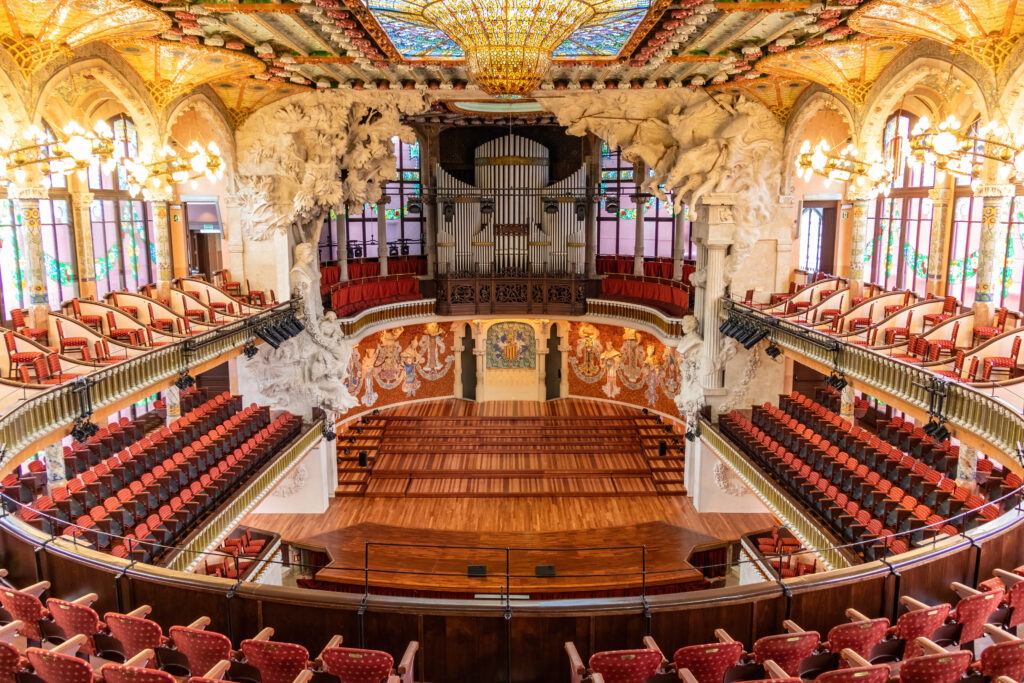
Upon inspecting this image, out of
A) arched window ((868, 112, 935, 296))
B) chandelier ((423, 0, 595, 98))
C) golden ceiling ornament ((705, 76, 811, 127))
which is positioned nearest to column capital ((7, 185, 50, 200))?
chandelier ((423, 0, 595, 98))

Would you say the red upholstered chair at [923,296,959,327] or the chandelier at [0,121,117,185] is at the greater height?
the chandelier at [0,121,117,185]

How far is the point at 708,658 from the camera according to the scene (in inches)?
230

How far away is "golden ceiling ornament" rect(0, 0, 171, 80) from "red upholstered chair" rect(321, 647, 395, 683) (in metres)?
9.74

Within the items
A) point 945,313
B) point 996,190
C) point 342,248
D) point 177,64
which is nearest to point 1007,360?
point 996,190

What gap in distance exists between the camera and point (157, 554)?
11414 millimetres

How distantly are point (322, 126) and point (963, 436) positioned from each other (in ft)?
50.1

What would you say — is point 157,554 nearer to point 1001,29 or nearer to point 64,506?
point 64,506

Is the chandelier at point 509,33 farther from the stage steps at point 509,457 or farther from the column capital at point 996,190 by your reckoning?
the stage steps at point 509,457

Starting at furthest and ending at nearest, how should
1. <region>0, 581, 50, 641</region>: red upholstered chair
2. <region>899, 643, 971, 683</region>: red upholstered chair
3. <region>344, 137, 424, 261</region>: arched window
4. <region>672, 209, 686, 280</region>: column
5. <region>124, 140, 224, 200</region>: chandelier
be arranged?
<region>344, 137, 424, 261</region>: arched window < <region>672, 209, 686, 280</region>: column < <region>124, 140, 224, 200</region>: chandelier < <region>0, 581, 50, 641</region>: red upholstered chair < <region>899, 643, 971, 683</region>: red upholstered chair

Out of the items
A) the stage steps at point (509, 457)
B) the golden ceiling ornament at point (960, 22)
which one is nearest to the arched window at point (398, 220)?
the stage steps at point (509, 457)

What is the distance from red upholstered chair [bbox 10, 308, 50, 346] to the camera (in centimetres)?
1273

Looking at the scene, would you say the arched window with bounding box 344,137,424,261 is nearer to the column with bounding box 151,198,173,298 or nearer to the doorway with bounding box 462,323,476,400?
the doorway with bounding box 462,323,476,400

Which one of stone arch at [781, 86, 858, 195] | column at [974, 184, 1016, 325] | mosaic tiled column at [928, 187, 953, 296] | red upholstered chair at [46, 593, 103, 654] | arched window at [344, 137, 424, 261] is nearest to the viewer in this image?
red upholstered chair at [46, 593, 103, 654]

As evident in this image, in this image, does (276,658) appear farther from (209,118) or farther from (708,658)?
(209,118)
